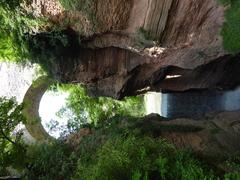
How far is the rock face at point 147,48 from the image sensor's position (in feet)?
28.6

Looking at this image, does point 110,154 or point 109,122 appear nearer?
point 110,154

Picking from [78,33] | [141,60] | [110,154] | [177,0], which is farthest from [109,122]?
[177,0]

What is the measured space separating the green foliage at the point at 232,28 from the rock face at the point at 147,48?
0.16m

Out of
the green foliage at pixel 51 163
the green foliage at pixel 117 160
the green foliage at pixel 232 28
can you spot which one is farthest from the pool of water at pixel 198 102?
the green foliage at pixel 51 163

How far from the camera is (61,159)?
10.0 metres

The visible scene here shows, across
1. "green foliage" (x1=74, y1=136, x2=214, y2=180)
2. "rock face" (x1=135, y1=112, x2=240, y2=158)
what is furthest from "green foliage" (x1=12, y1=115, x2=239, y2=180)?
"rock face" (x1=135, y1=112, x2=240, y2=158)

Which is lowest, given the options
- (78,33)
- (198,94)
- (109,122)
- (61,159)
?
(61,159)

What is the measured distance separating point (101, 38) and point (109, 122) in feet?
8.47

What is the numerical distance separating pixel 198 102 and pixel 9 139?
21.6ft

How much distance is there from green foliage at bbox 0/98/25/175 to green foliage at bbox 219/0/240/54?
6390mm

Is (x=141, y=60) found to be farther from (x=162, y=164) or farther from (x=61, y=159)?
(x=162, y=164)

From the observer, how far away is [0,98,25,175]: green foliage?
1123 cm

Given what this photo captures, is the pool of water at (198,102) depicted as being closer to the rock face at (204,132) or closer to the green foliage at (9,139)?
the rock face at (204,132)

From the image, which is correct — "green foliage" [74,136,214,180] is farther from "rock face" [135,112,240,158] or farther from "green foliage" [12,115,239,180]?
"rock face" [135,112,240,158]
